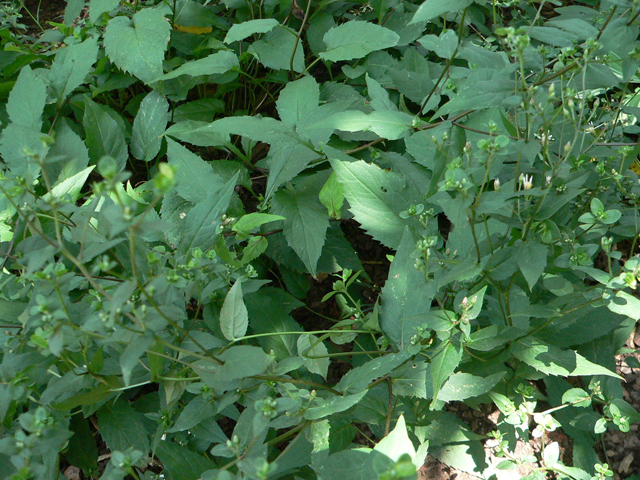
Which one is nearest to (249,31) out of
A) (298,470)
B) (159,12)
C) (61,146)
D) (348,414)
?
(159,12)

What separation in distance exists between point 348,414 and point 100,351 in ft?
2.27

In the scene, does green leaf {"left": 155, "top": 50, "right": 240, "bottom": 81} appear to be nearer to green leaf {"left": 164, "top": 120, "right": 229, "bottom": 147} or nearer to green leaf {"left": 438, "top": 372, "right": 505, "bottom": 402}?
green leaf {"left": 164, "top": 120, "right": 229, "bottom": 147}

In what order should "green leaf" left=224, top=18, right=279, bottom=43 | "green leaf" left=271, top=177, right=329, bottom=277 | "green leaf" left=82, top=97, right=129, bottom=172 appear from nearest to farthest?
"green leaf" left=271, top=177, right=329, bottom=277, "green leaf" left=224, top=18, right=279, bottom=43, "green leaf" left=82, top=97, right=129, bottom=172

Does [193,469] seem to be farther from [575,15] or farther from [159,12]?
[575,15]

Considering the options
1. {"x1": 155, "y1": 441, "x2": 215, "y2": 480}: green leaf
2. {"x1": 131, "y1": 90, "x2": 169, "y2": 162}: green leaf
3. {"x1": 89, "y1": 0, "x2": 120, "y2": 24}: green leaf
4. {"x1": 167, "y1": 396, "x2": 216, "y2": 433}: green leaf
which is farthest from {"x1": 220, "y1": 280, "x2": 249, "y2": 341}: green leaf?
{"x1": 89, "y1": 0, "x2": 120, "y2": 24}: green leaf

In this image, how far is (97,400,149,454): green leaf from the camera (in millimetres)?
1516

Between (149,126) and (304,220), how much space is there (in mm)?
852

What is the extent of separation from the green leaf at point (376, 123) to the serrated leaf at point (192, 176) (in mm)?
434

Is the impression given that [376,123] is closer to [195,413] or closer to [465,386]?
[465,386]

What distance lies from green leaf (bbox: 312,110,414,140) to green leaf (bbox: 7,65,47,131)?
1.14 meters

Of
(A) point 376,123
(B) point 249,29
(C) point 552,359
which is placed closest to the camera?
(C) point 552,359

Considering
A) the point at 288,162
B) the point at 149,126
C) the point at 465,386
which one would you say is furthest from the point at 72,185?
the point at 465,386

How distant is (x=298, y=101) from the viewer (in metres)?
2.02

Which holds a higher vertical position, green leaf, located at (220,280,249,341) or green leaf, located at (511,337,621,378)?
green leaf, located at (220,280,249,341)
